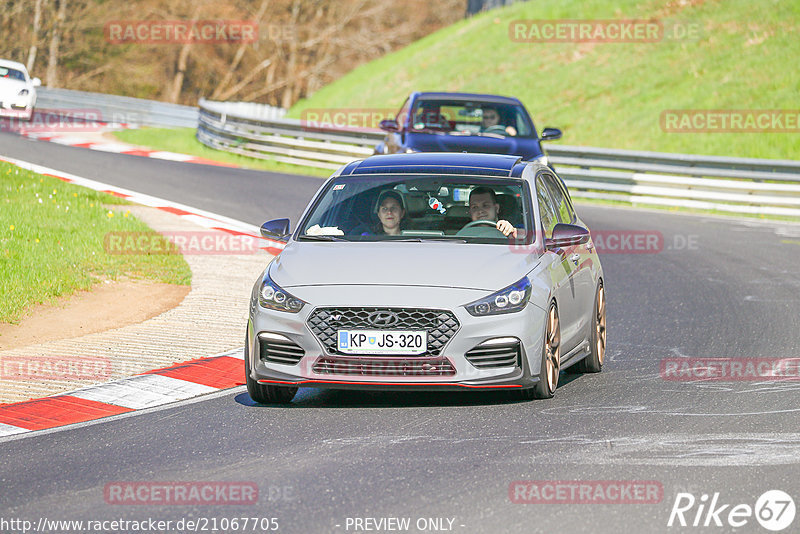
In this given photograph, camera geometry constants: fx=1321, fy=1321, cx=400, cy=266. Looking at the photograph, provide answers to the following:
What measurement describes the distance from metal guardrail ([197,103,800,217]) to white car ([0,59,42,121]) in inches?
399

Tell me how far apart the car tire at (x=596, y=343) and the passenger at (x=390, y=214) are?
167 cm

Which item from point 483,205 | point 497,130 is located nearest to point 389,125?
point 497,130

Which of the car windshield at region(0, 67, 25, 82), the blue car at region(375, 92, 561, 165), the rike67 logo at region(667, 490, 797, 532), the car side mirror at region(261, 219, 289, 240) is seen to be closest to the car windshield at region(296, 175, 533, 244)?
the car side mirror at region(261, 219, 289, 240)

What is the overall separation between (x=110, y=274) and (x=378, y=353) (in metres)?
6.72

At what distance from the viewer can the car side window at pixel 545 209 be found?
9.25 meters

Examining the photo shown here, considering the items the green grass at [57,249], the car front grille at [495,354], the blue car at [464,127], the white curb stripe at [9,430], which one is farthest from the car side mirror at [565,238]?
the blue car at [464,127]

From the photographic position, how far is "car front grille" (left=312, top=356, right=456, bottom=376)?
25.8 ft

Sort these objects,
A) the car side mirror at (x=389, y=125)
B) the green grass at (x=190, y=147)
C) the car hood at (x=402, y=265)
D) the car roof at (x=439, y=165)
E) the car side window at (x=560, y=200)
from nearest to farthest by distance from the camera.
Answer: the car hood at (x=402, y=265) < the car roof at (x=439, y=165) < the car side window at (x=560, y=200) < the car side mirror at (x=389, y=125) < the green grass at (x=190, y=147)

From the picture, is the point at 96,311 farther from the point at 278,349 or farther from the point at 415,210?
the point at 278,349

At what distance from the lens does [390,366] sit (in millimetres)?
7883

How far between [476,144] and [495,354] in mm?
9583

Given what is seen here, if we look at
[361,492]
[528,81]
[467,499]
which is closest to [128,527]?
[361,492]

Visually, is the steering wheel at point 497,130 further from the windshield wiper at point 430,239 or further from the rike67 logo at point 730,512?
the rike67 logo at point 730,512

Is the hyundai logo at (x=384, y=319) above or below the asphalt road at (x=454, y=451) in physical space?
above
